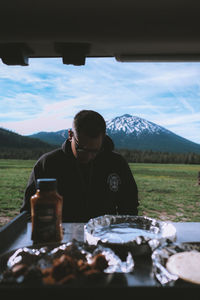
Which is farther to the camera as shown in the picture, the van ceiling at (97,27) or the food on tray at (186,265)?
the van ceiling at (97,27)

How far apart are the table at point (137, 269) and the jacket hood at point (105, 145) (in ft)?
2.90

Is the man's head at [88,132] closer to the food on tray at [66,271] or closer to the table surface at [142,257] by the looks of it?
the table surface at [142,257]

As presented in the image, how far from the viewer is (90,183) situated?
236 cm

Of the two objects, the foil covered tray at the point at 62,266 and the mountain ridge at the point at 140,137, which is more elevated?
the mountain ridge at the point at 140,137

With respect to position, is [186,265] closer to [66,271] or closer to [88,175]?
[66,271]

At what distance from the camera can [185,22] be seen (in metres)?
1.22

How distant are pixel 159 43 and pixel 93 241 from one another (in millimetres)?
1024

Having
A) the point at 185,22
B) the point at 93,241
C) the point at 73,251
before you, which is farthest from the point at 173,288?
the point at 185,22

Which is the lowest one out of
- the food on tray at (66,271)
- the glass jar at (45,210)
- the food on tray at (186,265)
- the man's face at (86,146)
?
the food on tray at (186,265)

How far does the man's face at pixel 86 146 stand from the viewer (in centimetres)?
208

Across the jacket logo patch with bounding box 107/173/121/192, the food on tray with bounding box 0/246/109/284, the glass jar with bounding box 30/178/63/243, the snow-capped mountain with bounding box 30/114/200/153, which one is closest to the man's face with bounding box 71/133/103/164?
the jacket logo patch with bounding box 107/173/121/192

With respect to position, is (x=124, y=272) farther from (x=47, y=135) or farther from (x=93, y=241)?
(x=47, y=135)

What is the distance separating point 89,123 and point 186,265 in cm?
135

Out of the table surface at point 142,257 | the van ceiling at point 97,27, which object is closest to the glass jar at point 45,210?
the table surface at point 142,257
